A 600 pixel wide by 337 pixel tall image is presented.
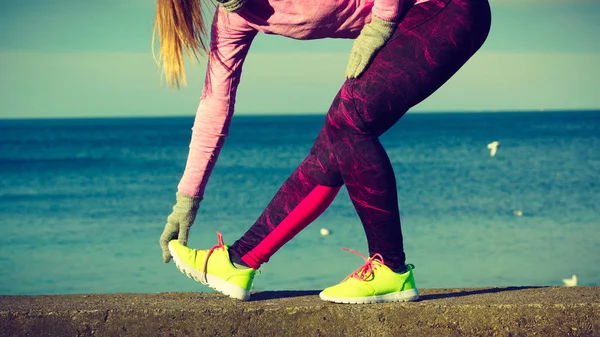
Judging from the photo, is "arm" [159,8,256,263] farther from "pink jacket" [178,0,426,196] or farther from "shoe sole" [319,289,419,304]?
"shoe sole" [319,289,419,304]

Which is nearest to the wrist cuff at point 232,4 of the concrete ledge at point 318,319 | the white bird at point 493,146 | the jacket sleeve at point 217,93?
the jacket sleeve at point 217,93

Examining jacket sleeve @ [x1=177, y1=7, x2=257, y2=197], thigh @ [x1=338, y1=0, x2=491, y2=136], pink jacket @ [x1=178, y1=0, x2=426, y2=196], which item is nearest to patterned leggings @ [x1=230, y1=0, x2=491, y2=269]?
thigh @ [x1=338, y1=0, x2=491, y2=136]

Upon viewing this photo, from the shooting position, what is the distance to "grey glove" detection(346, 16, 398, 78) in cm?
255

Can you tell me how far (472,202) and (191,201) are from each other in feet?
40.8

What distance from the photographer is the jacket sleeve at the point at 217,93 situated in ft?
9.16

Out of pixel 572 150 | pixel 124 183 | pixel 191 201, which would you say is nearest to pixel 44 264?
pixel 191 201

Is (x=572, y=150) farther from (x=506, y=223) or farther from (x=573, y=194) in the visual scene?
(x=506, y=223)

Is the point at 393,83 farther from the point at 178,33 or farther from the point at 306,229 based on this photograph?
the point at 306,229

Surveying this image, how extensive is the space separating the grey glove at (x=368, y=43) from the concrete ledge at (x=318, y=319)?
766mm

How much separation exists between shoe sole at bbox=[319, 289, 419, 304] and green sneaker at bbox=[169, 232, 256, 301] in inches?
11.0

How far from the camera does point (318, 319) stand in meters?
2.66

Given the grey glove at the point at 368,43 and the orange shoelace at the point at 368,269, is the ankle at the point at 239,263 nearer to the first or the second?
the orange shoelace at the point at 368,269

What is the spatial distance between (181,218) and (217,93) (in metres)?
0.47

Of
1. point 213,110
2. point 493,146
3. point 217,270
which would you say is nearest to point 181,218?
point 217,270
